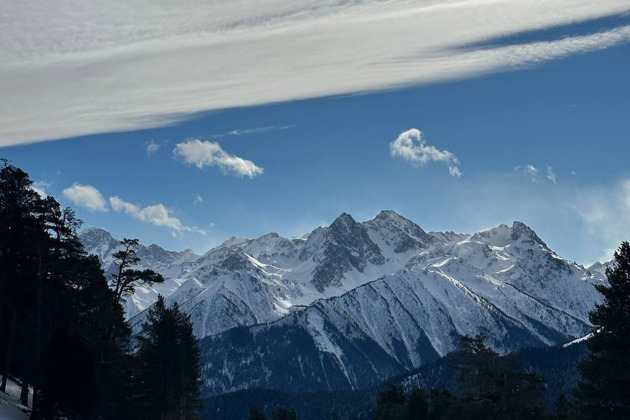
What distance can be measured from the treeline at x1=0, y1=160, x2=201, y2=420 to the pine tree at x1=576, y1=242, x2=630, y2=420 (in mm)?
28695

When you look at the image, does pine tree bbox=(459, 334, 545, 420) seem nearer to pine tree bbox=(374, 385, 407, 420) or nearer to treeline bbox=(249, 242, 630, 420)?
treeline bbox=(249, 242, 630, 420)

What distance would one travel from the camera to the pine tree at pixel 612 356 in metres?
43.4

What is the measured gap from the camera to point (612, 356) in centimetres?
4403

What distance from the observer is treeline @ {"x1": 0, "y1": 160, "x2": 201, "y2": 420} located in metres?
50.1

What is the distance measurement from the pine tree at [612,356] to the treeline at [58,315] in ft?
94.1


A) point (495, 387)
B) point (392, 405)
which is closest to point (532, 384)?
point (495, 387)

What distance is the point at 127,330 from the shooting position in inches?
2707

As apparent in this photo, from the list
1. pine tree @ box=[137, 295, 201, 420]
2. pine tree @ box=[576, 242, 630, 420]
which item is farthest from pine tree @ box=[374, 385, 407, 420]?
pine tree @ box=[576, 242, 630, 420]

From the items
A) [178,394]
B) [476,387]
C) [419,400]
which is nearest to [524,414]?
[476,387]

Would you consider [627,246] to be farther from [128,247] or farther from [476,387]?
[128,247]

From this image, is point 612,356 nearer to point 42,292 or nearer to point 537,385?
point 537,385

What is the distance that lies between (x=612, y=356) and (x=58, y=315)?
3593 cm

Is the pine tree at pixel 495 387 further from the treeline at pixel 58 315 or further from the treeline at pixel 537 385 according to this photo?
the treeline at pixel 58 315

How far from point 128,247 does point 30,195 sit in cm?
844
